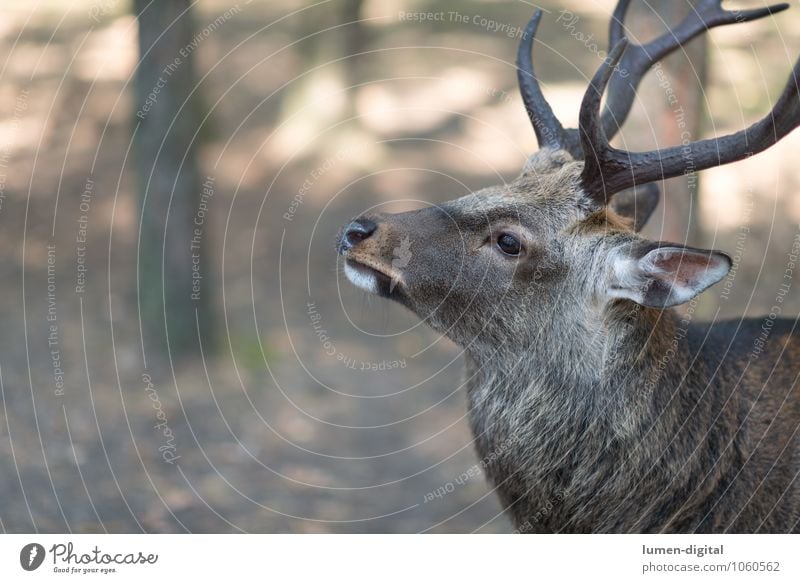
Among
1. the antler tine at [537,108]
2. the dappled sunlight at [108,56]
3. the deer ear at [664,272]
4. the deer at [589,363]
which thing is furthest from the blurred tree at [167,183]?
the deer ear at [664,272]

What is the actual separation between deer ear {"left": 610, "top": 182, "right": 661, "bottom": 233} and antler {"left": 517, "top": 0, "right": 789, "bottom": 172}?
391mm

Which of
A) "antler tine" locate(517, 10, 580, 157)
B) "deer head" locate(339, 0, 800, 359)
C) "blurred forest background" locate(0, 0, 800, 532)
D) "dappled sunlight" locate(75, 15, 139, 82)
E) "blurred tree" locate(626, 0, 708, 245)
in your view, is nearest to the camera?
"deer head" locate(339, 0, 800, 359)

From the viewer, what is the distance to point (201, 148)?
11.1m

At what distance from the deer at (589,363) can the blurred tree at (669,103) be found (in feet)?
5.75

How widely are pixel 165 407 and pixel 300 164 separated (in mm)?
5055

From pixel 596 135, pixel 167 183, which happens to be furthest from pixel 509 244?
pixel 167 183

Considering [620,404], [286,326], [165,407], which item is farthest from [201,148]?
[620,404]

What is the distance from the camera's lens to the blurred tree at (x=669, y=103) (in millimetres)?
6934

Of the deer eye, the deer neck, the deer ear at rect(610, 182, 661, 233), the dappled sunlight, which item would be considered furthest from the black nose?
the dappled sunlight

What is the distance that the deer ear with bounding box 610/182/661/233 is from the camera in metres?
5.75

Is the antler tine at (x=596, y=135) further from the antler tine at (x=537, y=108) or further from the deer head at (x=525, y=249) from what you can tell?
the antler tine at (x=537, y=108)
